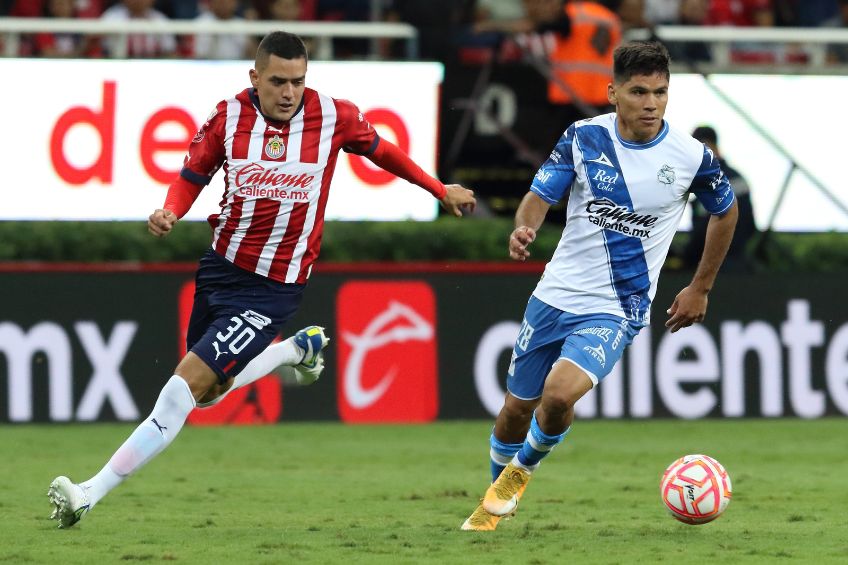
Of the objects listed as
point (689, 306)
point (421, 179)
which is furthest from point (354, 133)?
point (689, 306)

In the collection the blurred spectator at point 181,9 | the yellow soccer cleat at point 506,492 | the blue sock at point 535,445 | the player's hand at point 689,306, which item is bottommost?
the yellow soccer cleat at point 506,492

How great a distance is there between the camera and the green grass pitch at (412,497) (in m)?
7.43

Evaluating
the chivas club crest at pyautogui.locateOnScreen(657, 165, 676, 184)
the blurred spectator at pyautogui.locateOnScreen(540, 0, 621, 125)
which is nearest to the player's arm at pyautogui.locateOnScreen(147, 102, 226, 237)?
the chivas club crest at pyautogui.locateOnScreen(657, 165, 676, 184)

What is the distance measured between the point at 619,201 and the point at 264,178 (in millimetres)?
1783

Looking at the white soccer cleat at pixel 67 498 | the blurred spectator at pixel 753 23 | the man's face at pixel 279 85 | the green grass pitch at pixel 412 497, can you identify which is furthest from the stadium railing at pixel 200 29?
the white soccer cleat at pixel 67 498

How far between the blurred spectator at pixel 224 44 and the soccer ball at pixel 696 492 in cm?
817

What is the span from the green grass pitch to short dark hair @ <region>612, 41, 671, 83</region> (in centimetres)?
222

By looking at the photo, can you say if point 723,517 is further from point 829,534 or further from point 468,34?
point 468,34

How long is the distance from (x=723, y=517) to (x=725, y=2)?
10.1m

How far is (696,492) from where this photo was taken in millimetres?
7918

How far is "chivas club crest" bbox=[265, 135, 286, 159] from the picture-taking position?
8.27 metres

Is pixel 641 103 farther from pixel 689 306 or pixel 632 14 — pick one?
pixel 632 14

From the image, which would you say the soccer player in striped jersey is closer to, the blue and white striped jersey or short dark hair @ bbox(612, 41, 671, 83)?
the blue and white striped jersey

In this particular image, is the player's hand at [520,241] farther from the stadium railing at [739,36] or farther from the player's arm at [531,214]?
the stadium railing at [739,36]
